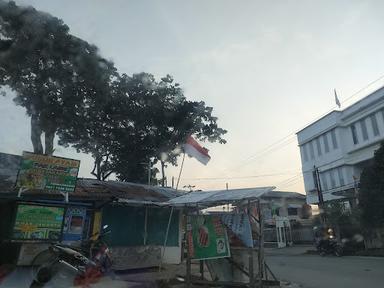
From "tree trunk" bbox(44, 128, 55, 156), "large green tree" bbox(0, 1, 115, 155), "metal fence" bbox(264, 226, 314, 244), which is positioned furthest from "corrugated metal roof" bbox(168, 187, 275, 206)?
"metal fence" bbox(264, 226, 314, 244)

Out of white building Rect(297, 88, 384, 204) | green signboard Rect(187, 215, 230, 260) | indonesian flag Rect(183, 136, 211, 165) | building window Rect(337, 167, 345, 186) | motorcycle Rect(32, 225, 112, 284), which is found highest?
white building Rect(297, 88, 384, 204)

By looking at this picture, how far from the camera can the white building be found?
32.5m

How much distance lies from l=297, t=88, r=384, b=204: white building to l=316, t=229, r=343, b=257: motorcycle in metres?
6.61

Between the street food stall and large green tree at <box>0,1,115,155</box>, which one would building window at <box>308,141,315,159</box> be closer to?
large green tree at <box>0,1,115,155</box>

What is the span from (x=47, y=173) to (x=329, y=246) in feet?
62.7

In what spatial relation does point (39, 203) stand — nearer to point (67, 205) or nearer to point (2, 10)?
point (67, 205)

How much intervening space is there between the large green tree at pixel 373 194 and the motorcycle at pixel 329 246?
233cm

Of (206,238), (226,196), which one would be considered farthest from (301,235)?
(226,196)

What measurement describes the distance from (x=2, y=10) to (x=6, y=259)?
12686 mm

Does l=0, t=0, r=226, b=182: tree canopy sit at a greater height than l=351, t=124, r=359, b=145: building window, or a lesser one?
lesser

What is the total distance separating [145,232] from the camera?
619 inches

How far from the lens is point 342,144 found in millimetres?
36250

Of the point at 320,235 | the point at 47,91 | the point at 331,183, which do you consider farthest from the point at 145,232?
the point at 331,183

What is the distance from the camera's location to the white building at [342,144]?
3250cm
